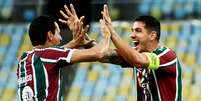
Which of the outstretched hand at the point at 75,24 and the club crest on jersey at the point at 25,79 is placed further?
the outstretched hand at the point at 75,24

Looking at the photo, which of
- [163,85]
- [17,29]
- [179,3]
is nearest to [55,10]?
[17,29]

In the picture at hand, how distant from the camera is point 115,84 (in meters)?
14.2

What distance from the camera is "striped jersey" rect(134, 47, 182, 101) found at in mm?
5840

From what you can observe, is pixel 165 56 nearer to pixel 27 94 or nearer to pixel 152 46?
pixel 152 46

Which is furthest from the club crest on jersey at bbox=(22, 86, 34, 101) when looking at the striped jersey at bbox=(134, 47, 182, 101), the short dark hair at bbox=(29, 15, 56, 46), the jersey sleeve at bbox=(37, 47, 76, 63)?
the striped jersey at bbox=(134, 47, 182, 101)

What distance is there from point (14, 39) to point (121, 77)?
303 centimetres

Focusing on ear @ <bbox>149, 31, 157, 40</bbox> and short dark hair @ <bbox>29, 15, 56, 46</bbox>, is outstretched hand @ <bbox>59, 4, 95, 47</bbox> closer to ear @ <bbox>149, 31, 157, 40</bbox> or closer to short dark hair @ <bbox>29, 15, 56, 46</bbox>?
short dark hair @ <bbox>29, 15, 56, 46</bbox>

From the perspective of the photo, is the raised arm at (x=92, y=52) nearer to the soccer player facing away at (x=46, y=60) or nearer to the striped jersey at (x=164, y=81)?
the soccer player facing away at (x=46, y=60)

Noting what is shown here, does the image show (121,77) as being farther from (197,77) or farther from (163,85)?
(163,85)

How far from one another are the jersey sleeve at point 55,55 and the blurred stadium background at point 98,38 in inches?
288

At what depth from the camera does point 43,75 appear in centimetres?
565

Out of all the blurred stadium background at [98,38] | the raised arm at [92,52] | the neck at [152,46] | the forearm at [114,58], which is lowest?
the blurred stadium background at [98,38]

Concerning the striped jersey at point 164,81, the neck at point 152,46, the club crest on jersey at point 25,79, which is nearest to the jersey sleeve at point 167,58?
the striped jersey at point 164,81

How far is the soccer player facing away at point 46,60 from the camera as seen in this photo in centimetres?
564
